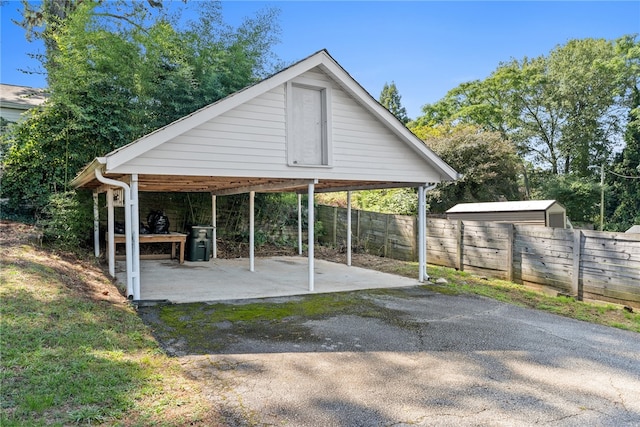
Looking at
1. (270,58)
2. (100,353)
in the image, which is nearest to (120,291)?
(100,353)

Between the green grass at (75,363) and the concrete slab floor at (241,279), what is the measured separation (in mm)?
1422

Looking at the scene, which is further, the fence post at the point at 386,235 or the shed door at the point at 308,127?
the fence post at the point at 386,235

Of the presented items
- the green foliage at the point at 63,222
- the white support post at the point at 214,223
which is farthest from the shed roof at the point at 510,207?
the green foliage at the point at 63,222

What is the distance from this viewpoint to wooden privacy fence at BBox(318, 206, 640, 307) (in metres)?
6.21

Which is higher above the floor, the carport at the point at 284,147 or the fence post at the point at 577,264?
the carport at the point at 284,147

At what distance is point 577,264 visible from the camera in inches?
266

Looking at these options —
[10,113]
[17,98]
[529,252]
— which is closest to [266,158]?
[529,252]

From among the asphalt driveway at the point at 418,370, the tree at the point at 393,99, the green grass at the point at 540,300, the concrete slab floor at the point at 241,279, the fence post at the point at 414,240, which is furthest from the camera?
the tree at the point at 393,99

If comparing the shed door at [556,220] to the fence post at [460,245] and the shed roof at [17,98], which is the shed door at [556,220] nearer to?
the fence post at [460,245]

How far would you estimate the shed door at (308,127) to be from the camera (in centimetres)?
682

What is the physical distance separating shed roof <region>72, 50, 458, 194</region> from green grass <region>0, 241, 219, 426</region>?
1788mm

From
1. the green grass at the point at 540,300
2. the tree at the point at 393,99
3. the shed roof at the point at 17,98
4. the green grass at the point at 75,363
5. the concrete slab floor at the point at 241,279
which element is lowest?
the green grass at the point at 540,300

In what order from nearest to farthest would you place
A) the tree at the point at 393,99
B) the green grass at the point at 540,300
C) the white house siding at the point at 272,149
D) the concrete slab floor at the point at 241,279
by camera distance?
the green grass at the point at 540,300, the white house siding at the point at 272,149, the concrete slab floor at the point at 241,279, the tree at the point at 393,99

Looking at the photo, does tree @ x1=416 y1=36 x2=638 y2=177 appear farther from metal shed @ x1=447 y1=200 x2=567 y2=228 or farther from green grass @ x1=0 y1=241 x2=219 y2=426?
green grass @ x1=0 y1=241 x2=219 y2=426
